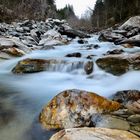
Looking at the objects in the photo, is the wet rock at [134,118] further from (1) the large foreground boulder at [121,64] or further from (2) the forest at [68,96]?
(1) the large foreground boulder at [121,64]

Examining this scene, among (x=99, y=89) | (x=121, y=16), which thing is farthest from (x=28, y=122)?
(x=121, y=16)

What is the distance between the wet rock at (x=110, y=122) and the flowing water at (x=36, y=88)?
650 mm

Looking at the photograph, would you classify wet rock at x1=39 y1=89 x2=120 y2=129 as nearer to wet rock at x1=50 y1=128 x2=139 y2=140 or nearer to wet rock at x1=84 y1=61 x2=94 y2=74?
wet rock at x1=50 y1=128 x2=139 y2=140

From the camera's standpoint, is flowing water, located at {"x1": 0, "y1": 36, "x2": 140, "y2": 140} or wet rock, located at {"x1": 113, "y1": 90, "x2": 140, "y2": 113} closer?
flowing water, located at {"x1": 0, "y1": 36, "x2": 140, "y2": 140}

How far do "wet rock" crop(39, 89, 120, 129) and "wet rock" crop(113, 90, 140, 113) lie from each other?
0.21 m

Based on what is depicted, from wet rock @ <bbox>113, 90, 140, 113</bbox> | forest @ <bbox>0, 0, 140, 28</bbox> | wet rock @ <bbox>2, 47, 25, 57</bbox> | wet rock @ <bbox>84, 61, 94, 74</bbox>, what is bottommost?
wet rock @ <bbox>113, 90, 140, 113</bbox>

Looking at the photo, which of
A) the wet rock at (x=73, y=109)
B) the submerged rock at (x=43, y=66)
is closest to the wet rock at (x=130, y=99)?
the wet rock at (x=73, y=109)

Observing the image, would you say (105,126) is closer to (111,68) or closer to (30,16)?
(111,68)

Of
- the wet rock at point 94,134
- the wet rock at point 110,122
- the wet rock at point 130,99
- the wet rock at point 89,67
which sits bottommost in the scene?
the wet rock at point 94,134

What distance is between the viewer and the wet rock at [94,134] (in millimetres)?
2893

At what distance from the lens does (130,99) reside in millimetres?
4273

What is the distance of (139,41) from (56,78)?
5803 millimetres

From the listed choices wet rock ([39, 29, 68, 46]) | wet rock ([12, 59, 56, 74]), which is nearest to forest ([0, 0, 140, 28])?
wet rock ([39, 29, 68, 46])

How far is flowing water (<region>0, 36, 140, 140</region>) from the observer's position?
12.3 feet
